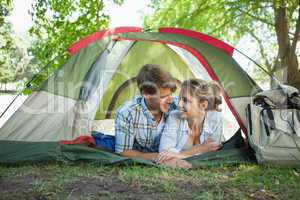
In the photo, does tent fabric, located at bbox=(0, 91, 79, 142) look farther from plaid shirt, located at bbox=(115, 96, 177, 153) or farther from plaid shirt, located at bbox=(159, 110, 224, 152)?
plaid shirt, located at bbox=(159, 110, 224, 152)

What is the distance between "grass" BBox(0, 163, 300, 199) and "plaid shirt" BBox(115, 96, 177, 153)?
294mm

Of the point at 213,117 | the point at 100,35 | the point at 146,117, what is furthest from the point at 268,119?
the point at 100,35

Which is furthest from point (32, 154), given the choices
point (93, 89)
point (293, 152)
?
point (293, 152)

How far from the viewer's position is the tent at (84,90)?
2.89 metres

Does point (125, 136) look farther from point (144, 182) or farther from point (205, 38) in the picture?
point (205, 38)

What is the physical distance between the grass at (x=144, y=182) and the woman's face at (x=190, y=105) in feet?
1.78

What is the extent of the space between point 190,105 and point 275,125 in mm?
697

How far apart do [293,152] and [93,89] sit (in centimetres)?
168

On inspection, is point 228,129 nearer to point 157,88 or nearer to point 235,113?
point 235,113

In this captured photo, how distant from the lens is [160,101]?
119 inches

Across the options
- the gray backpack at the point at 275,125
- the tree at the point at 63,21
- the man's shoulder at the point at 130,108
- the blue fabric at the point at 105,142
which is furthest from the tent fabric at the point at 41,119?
the tree at the point at 63,21

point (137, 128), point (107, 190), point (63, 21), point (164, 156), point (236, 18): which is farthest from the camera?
point (236, 18)

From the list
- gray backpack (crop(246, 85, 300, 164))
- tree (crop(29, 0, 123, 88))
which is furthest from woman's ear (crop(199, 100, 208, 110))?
tree (crop(29, 0, 123, 88))

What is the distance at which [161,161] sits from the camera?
2758 mm
